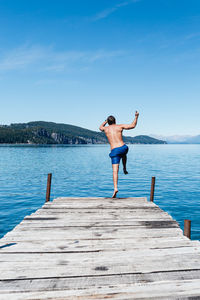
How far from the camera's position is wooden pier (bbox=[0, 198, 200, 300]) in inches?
118

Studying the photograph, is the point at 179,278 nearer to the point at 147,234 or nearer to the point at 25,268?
the point at 147,234

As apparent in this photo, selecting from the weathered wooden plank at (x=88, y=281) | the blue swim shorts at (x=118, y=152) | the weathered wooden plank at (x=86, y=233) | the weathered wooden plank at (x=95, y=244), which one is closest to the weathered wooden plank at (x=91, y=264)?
the weathered wooden plank at (x=88, y=281)

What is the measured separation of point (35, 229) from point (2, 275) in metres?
2.31

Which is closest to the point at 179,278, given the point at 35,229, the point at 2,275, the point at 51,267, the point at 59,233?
the point at 51,267

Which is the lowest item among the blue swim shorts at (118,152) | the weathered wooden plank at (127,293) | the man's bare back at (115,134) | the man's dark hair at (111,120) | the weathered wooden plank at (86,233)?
the weathered wooden plank at (86,233)

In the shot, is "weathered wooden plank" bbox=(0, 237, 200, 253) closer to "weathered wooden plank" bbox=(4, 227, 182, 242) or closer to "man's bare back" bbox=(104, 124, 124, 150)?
"weathered wooden plank" bbox=(4, 227, 182, 242)

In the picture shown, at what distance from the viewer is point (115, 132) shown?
9.09 metres

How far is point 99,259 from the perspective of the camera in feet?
13.0

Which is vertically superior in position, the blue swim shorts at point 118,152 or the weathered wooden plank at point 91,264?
the blue swim shorts at point 118,152

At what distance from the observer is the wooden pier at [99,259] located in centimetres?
299

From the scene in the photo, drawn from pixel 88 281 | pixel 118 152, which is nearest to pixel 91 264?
pixel 88 281

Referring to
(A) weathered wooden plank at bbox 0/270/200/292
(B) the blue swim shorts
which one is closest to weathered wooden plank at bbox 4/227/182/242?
(A) weathered wooden plank at bbox 0/270/200/292

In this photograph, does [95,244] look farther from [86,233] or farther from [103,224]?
[103,224]

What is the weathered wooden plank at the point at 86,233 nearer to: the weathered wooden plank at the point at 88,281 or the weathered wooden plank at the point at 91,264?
the weathered wooden plank at the point at 91,264
